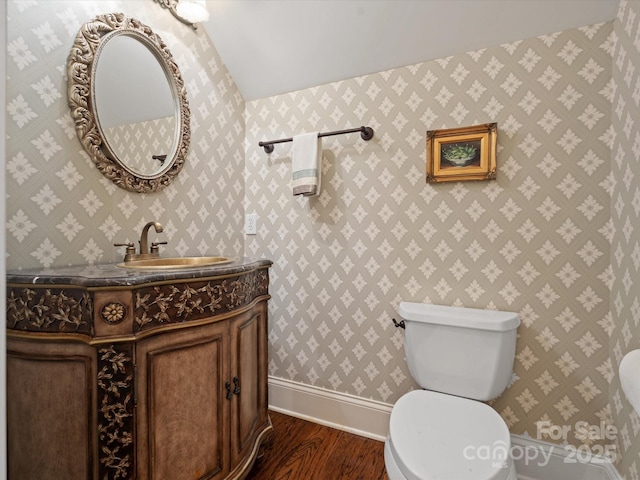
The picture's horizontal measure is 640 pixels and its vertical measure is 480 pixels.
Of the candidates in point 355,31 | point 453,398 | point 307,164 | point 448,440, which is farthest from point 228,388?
point 355,31

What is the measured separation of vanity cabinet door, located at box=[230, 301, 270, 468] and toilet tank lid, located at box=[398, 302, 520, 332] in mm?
668

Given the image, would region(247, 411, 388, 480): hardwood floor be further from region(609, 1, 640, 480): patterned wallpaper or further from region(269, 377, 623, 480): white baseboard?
region(609, 1, 640, 480): patterned wallpaper

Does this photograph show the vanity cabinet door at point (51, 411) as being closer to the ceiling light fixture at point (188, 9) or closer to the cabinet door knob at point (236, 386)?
the cabinet door knob at point (236, 386)

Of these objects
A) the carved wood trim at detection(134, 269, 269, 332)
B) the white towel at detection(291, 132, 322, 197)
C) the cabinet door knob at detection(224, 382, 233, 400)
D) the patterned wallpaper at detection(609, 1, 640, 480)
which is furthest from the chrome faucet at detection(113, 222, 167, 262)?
the patterned wallpaper at detection(609, 1, 640, 480)

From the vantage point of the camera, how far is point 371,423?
5.45 ft

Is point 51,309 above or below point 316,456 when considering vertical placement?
above

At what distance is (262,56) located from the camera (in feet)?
5.81

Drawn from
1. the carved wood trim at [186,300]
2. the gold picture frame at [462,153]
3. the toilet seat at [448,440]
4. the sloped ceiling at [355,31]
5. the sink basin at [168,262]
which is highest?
the sloped ceiling at [355,31]

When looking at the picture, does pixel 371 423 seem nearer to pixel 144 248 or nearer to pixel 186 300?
pixel 186 300

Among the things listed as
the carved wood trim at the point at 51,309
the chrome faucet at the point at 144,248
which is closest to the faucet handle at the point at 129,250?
the chrome faucet at the point at 144,248

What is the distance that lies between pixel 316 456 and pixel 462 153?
163cm

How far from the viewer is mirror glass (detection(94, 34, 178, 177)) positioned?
125 centimetres

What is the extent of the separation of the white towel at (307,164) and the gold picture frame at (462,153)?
57 centimetres

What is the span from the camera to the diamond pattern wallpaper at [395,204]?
1107mm
